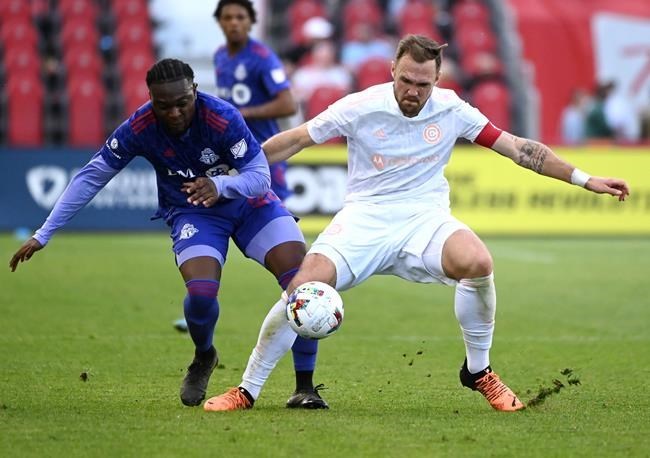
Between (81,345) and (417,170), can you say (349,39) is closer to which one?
(81,345)

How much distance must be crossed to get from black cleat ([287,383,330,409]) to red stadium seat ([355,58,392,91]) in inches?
544

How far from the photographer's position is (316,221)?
1870cm

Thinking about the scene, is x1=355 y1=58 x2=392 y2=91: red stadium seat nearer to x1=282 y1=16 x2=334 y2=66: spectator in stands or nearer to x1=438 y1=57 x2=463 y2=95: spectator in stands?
x1=282 y1=16 x2=334 y2=66: spectator in stands

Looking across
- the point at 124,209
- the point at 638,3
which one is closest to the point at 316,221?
the point at 124,209

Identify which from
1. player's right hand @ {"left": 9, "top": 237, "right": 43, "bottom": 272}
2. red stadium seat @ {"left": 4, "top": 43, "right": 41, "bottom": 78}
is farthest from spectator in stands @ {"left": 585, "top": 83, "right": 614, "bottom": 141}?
player's right hand @ {"left": 9, "top": 237, "right": 43, "bottom": 272}

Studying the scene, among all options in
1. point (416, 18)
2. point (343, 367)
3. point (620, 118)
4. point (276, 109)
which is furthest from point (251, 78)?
point (620, 118)

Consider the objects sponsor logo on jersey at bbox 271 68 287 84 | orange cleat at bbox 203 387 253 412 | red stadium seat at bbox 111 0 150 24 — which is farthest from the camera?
red stadium seat at bbox 111 0 150 24

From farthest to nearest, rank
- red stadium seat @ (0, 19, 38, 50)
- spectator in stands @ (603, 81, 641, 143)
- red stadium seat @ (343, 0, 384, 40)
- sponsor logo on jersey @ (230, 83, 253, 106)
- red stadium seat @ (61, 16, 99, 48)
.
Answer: red stadium seat @ (343, 0, 384, 40) → spectator in stands @ (603, 81, 641, 143) → red stadium seat @ (61, 16, 99, 48) → red stadium seat @ (0, 19, 38, 50) → sponsor logo on jersey @ (230, 83, 253, 106)

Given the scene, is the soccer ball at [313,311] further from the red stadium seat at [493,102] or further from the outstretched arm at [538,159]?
the red stadium seat at [493,102]

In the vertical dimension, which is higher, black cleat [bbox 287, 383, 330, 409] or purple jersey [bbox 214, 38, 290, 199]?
purple jersey [bbox 214, 38, 290, 199]

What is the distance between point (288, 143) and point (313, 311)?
106 centimetres

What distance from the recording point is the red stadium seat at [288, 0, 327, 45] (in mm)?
22672

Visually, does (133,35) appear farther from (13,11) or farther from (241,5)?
(241,5)

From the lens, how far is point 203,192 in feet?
21.6
